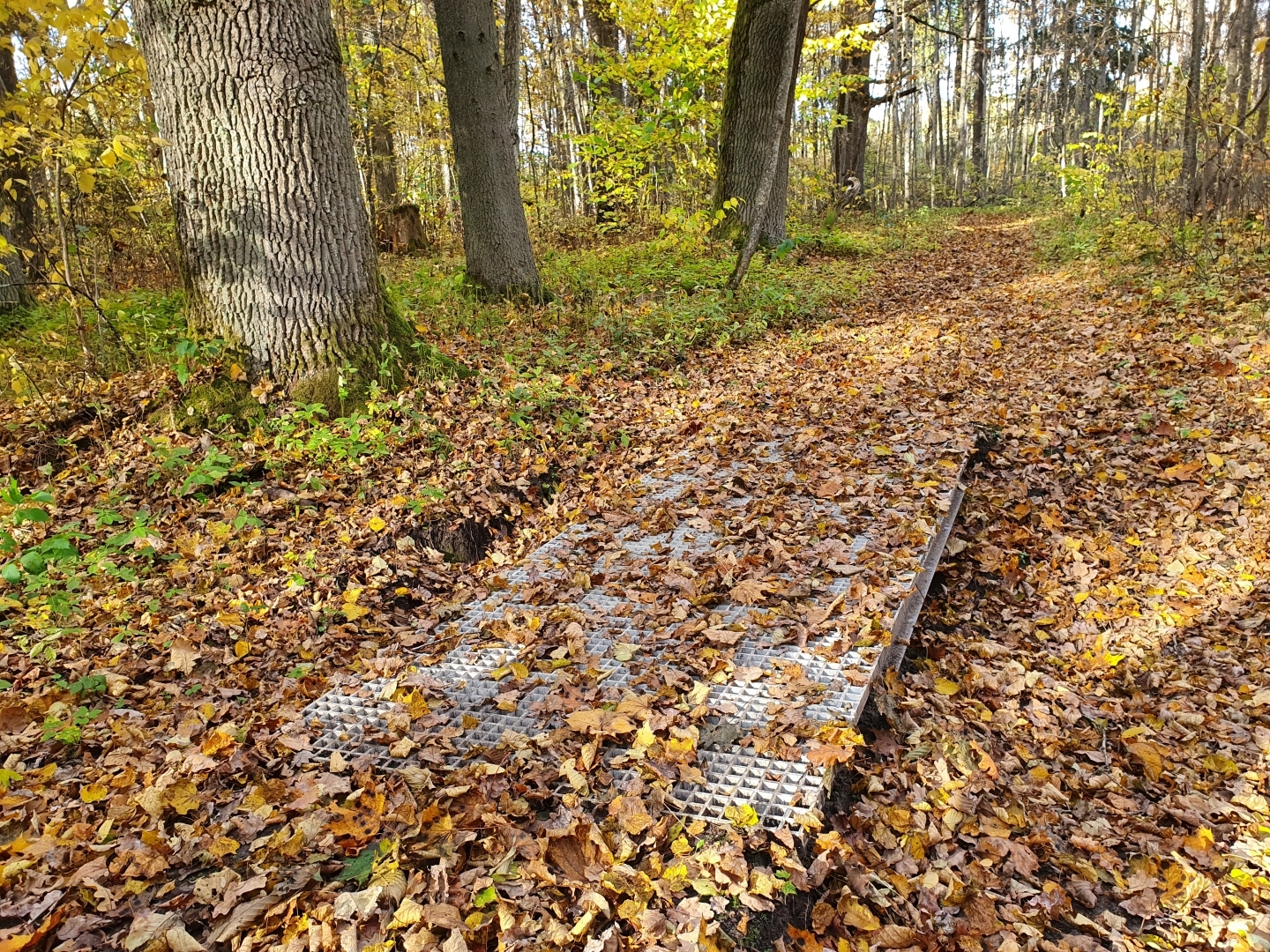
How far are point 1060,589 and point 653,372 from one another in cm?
421

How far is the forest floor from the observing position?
7.16ft

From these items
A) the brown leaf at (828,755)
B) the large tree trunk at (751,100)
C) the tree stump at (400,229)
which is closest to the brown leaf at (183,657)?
the brown leaf at (828,755)

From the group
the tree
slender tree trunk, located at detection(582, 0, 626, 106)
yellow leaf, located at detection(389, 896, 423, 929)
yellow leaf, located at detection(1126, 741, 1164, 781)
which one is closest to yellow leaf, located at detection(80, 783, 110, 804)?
yellow leaf, located at detection(389, 896, 423, 929)

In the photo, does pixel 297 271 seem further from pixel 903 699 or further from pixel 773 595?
pixel 903 699

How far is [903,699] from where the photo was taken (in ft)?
10.8

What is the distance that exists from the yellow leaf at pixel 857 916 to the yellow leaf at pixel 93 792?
2588mm

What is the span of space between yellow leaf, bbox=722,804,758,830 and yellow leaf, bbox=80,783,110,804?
2.21 metres

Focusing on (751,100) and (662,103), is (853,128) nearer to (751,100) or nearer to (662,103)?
(662,103)

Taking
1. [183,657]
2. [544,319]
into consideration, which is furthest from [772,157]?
[183,657]

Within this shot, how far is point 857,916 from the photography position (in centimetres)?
227

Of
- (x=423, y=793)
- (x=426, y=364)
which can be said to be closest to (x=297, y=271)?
(x=426, y=364)

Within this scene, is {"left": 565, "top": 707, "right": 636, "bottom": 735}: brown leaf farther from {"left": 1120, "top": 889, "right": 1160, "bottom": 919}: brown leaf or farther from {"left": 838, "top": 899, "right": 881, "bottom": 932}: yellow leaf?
{"left": 1120, "top": 889, "right": 1160, "bottom": 919}: brown leaf

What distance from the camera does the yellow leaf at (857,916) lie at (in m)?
2.25

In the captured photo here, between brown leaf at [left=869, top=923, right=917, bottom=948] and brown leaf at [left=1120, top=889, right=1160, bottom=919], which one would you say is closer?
brown leaf at [left=869, top=923, right=917, bottom=948]
